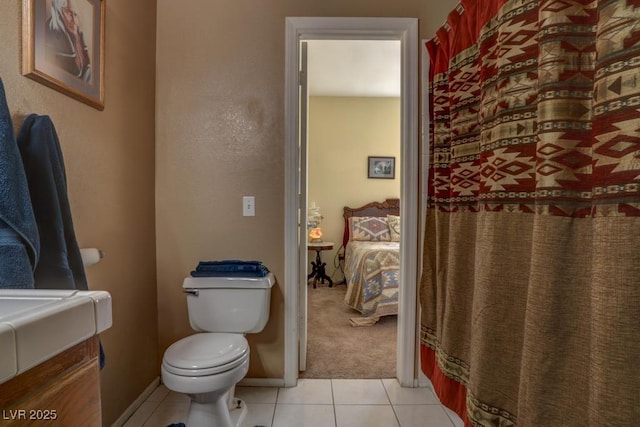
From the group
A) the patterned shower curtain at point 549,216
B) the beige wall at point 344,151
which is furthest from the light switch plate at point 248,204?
the beige wall at point 344,151

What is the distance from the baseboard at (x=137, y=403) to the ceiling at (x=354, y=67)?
2947mm

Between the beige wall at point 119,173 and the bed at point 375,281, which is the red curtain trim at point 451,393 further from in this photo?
the beige wall at point 119,173


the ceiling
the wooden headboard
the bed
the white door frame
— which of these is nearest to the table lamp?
the wooden headboard

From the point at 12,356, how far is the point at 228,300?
4.63 feet

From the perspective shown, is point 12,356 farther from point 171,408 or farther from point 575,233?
point 171,408

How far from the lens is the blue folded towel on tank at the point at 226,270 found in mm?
1724

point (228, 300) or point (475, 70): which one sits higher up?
point (475, 70)

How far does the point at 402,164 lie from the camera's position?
1.91 metres

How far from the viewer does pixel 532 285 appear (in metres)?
0.82

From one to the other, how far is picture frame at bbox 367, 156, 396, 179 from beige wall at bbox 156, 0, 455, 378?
111 inches

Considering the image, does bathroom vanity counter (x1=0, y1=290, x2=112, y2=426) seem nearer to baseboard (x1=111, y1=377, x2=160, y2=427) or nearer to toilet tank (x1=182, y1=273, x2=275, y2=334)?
toilet tank (x1=182, y1=273, x2=275, y2=334)

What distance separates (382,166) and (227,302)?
11.5ft

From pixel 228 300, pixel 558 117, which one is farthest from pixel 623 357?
pixel 228 300

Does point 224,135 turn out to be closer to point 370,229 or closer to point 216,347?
point 216,347
